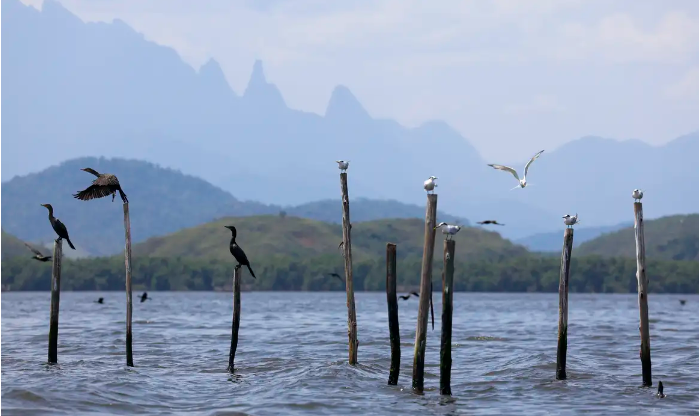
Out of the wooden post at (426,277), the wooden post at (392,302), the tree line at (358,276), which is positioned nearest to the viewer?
the wooden post at (426,277)

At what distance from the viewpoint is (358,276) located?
7628 inches

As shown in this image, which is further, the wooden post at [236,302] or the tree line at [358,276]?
the tree line at [358,276]

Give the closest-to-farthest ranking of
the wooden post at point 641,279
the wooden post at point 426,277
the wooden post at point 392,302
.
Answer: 1. the wooden post at point 426,277
2. the wooden post at point 641,279
3. the wooden post at point 392,302

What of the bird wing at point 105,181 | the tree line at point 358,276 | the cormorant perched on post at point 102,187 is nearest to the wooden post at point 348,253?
the cormorant perched on post at point 102,187

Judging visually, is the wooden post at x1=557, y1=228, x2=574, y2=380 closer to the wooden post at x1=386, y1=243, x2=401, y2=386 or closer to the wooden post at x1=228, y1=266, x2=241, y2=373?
the wooden post at x1=386, y1=243, x2=401, y2=386

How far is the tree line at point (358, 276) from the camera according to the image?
184m

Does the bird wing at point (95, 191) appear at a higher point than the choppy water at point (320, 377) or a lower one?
higher

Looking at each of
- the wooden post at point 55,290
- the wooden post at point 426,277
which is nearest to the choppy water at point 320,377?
the wooden post at point 55,290

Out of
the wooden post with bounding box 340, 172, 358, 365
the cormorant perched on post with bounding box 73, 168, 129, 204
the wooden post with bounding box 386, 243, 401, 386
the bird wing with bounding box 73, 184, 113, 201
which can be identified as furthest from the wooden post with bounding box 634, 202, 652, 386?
the bird wing with bounding box 73, 184, 113, 201

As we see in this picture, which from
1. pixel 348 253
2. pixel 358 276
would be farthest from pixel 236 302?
pixel 358 276

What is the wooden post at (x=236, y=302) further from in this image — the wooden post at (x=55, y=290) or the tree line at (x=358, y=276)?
the tree line at (x=358, y=276)

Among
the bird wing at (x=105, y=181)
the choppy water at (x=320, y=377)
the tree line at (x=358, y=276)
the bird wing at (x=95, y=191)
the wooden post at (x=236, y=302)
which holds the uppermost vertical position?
the tree line at (x=358, y=276)

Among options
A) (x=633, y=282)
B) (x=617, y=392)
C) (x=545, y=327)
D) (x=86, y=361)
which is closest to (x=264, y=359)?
(x=86, y=361)

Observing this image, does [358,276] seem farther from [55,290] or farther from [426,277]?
[426,277]
